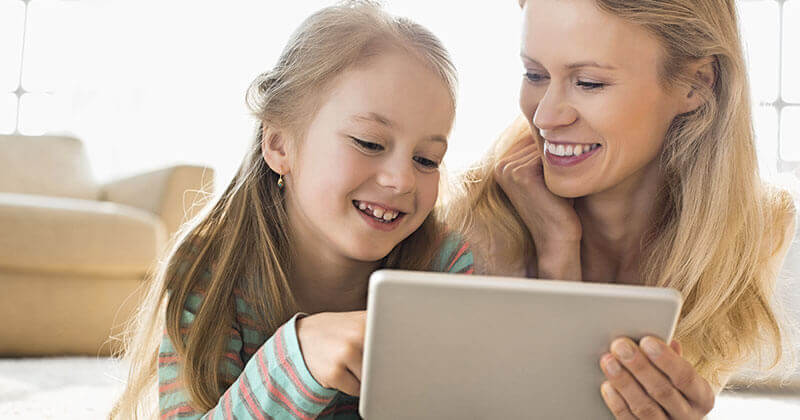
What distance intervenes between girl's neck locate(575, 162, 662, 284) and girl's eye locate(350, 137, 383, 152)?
1.84 ft

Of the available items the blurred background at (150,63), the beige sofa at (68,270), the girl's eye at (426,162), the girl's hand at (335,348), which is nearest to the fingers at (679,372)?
the girl's hand at (335,348)

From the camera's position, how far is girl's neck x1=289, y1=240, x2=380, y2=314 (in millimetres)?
1354

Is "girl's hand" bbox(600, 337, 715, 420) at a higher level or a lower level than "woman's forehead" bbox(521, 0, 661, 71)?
lower

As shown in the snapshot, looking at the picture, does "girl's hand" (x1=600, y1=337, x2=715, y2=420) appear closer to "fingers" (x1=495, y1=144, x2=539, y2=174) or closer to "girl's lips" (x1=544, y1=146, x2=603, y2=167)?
"girl's lips" (x1=544, y1=146, x2=603, y2=167)

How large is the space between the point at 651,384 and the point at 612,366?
6cm

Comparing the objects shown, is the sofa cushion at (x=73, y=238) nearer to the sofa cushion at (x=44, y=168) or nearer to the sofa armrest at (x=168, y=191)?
the sofa armrest at (x=168, y=191)

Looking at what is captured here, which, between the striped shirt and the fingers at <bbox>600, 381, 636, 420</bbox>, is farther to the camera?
the striped shirt

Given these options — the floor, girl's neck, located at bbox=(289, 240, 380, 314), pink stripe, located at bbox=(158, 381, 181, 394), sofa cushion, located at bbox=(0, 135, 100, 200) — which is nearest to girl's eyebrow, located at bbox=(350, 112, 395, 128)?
girl's neck, located at bbox=(289, 240, 380, 314)

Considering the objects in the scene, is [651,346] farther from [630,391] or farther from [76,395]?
[76,395]

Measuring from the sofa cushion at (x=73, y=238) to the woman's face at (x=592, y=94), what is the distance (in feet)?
4.78

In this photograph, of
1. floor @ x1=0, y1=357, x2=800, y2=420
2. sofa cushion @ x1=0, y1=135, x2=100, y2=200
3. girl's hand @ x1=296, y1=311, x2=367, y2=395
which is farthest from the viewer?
sofa cushion @ x1=0, y1=135, x2=100, y2=200

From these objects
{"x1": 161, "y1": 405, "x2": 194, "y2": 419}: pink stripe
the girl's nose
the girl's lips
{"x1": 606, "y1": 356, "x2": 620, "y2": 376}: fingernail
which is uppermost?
the girl's lips

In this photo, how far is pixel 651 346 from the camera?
79 centimetres

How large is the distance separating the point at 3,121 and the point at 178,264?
4.05m
